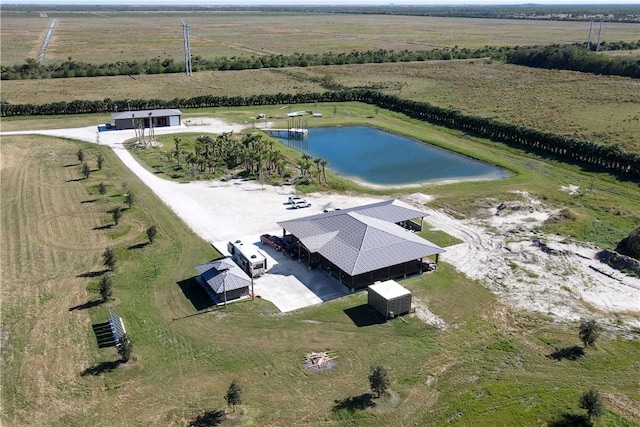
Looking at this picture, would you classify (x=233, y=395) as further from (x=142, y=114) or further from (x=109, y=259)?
(x=142, y=114)

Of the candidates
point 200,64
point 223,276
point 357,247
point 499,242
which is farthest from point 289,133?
point 200,64

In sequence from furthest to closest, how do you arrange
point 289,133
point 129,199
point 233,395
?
point 289,133 → point 129,199 → point 233,395

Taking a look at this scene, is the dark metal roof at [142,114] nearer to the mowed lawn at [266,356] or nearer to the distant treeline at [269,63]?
the mowed lawn at [266,356]

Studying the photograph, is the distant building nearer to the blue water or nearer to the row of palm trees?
the row of palm trees

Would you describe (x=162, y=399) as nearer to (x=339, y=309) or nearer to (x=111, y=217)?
(x=339, y=309)

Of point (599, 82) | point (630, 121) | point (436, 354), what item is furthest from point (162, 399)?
point (599, 82)

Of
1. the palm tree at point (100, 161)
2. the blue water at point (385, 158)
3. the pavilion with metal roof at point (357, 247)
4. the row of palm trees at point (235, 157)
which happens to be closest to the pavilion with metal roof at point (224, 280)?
the pavilion with metal roof at point (357, 247)

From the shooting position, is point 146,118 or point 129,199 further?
point 146,118
